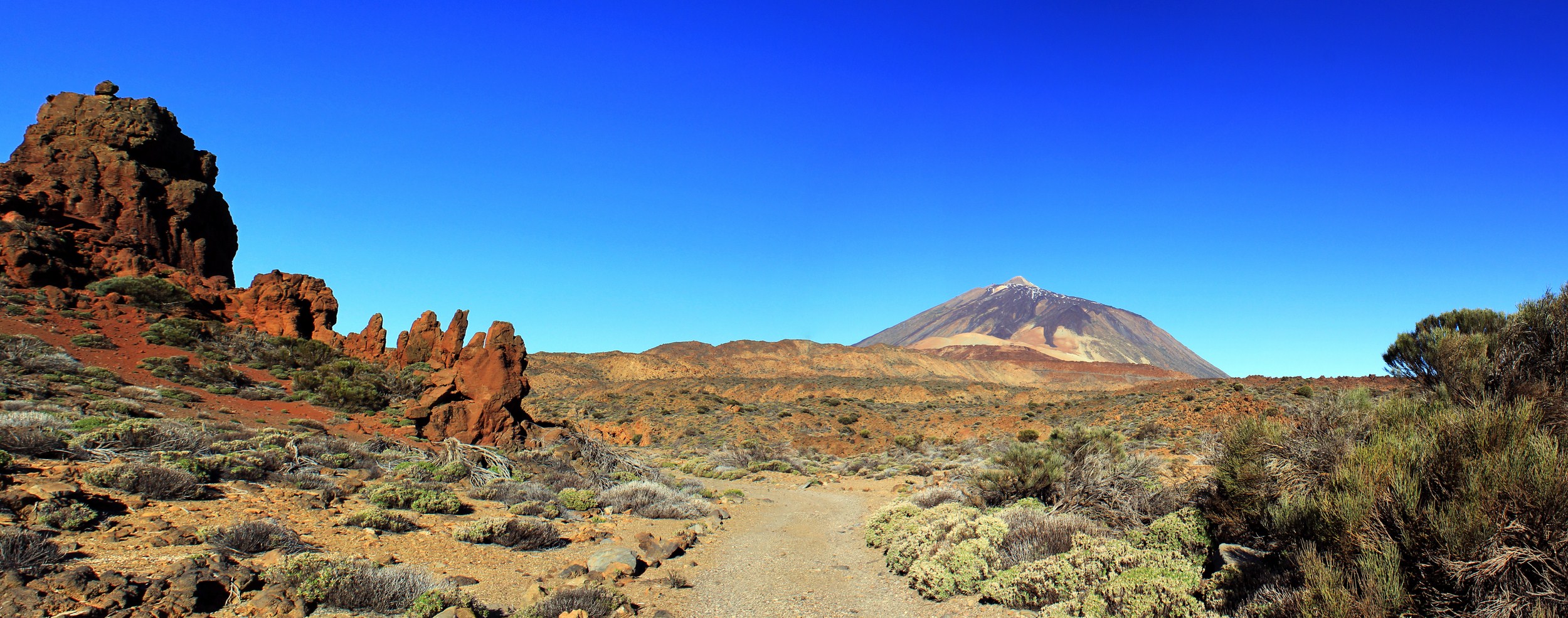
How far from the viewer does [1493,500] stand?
11.8 ft

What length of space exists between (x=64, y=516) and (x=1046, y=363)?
108 metres

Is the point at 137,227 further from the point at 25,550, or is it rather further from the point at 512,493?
the point at 25,550

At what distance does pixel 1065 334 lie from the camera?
156125 mm

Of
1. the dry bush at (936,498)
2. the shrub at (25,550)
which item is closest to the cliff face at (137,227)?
the dry bush at (936,498)

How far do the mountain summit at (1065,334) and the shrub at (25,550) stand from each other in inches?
5168

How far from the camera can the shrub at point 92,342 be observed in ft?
62.2

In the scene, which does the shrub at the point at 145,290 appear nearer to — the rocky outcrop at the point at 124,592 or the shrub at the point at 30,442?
the shrub at the point at 30,442

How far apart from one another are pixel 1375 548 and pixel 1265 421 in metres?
3.36

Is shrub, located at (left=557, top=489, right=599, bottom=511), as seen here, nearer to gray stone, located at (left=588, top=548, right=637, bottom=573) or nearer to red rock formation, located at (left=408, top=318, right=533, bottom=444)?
gray stone, located at (left=588, top=548, right=637, bottom=573)

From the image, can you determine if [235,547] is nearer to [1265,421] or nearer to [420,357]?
[1265,421]

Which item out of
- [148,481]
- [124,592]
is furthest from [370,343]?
[124,592]

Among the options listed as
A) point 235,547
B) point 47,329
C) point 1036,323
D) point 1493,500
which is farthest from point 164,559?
point 1036,323

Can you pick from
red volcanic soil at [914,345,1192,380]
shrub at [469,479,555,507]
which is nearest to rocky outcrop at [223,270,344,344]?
shrub at [469,479,555,507]

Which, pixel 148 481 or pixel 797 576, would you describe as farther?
pixel 797 576
